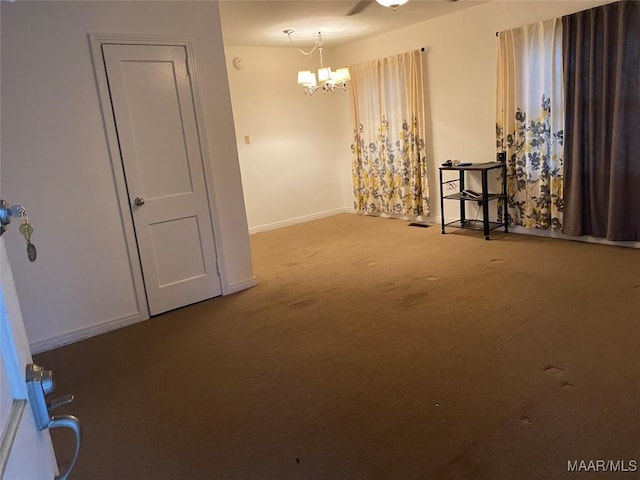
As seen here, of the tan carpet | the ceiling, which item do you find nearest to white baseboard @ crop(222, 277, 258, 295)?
the tan carpet

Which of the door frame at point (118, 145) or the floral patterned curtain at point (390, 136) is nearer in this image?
the door frame at point (118, 145)

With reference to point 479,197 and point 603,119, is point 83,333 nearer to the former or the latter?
point 479,197

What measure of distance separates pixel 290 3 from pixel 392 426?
3601 mm

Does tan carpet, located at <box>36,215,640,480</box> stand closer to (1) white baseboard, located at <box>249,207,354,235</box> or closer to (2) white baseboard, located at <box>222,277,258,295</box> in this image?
(2) white baseboard, located at <box>222,277,258,295</box>

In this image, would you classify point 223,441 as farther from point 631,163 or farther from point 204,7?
point 631,163

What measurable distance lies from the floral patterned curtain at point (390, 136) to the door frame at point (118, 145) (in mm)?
3057

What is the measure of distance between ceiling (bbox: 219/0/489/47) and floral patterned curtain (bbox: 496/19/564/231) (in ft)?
2.33

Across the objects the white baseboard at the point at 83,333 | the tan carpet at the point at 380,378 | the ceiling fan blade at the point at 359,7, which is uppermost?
the ceiling fan blade at the point at 359,7

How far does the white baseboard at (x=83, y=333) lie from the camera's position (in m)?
3.25

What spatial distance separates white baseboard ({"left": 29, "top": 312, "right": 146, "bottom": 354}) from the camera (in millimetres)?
3246

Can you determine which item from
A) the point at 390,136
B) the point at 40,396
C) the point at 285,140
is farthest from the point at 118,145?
the point at 390,136

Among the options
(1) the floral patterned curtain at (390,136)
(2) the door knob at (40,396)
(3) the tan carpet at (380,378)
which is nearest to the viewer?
(2) the door knob at (40,396)

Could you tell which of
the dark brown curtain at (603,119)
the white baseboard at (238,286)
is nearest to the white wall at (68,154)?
the white baseboard at (238,286)

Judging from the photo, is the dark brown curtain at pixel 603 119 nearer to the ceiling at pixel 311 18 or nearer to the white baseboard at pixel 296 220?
the ceiling at pixel 311 18
